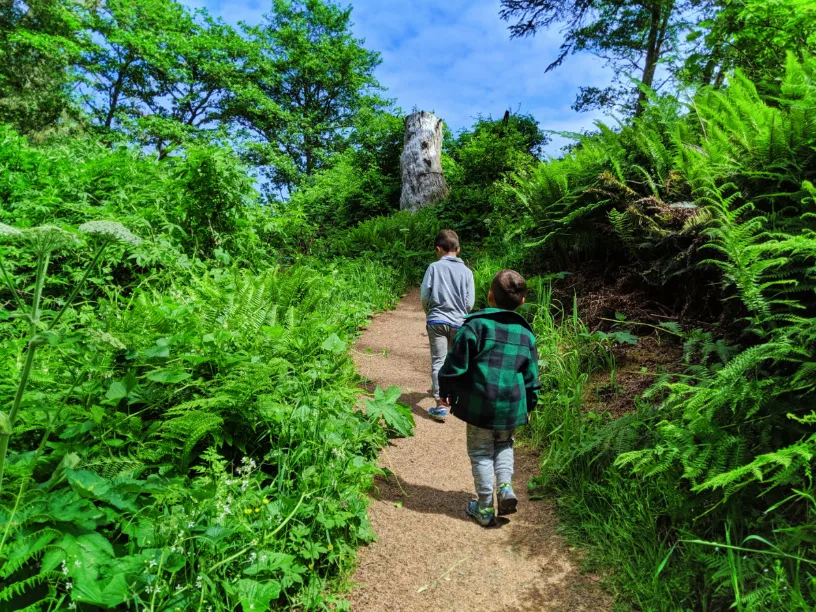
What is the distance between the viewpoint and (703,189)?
401cm

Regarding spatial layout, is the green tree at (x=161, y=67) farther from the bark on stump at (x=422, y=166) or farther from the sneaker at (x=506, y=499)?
the sneaker at (x=506, y=499)

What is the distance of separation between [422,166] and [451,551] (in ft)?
38.3

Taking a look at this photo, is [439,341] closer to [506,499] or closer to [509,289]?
[509,289]

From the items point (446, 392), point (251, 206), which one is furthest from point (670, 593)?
point (251, 206)

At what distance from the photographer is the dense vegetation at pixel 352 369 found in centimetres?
203

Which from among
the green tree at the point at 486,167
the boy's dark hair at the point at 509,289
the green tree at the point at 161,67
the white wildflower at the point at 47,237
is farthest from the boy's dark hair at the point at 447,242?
the green tree at the point at 161,67

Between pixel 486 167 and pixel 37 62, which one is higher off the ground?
pixel 37 62

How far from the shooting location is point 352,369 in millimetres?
4594

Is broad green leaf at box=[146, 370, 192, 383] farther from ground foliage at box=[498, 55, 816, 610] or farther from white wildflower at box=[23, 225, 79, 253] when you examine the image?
ground foliage at box=[498, 55, 816, 610]

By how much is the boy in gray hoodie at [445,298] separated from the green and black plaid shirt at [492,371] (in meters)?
1.46

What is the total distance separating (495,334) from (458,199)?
9.42 metres

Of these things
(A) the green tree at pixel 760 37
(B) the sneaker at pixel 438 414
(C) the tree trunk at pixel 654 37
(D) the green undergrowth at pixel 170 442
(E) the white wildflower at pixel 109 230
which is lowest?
(B) the sneaker at pixel 438 414

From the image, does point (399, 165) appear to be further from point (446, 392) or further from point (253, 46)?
point (253, 46)

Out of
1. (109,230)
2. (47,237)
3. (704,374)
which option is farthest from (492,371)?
(47,237)
